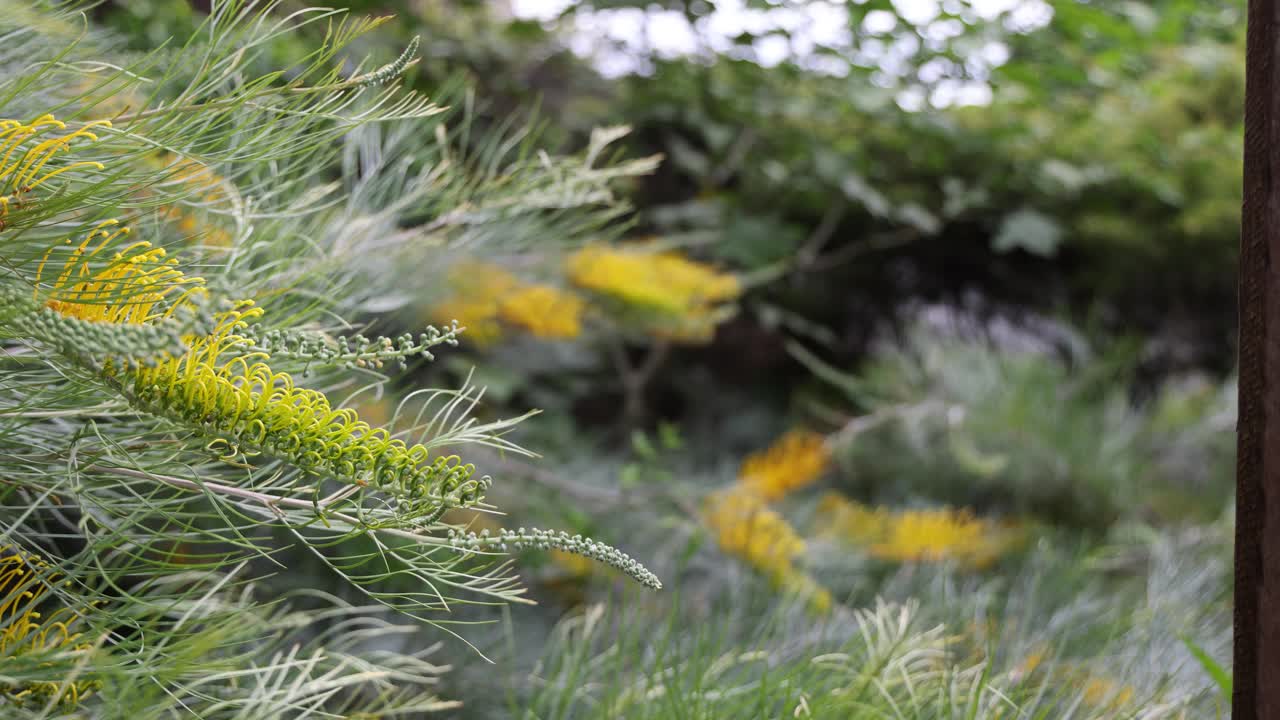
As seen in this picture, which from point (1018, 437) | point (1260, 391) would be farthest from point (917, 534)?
point (1260, 391)

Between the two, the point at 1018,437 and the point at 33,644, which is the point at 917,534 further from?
the point at 33,644

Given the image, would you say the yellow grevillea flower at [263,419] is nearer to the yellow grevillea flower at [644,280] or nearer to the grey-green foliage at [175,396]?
the grey-green foliage at [175,396]

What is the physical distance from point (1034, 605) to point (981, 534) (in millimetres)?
292

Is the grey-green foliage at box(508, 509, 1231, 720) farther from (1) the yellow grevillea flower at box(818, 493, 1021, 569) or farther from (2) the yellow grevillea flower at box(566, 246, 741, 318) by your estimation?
(2) the yellow grevillea flower at box(566, 246, 741, 318)

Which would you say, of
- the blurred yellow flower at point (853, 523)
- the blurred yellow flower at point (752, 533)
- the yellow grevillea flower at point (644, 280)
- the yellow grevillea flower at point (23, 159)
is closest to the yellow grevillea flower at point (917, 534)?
the blurred yellow flower at point (853, 523)

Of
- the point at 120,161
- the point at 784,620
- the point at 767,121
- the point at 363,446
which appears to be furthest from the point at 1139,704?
the point at 767,121

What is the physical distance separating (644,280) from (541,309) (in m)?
0.15

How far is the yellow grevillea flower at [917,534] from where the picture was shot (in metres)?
1.02

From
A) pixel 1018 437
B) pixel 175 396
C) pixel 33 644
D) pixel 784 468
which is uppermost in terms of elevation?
pixel 175 396

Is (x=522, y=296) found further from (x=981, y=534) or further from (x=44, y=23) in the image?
(x=981, y=534)

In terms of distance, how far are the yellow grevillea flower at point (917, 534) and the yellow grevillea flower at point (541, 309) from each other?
42 cm

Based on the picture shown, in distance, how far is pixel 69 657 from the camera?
12.8 inches

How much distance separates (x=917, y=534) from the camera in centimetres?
103

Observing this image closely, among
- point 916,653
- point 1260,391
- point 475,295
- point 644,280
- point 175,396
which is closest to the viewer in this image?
point 175,396
